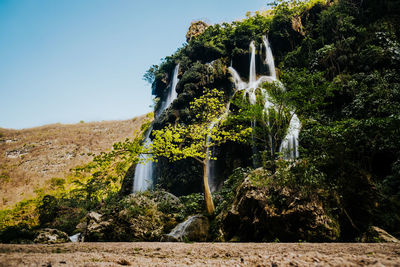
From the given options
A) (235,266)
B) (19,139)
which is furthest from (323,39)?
(19,139)

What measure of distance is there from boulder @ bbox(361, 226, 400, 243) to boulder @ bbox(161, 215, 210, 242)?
4855 mm

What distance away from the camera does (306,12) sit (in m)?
20.8

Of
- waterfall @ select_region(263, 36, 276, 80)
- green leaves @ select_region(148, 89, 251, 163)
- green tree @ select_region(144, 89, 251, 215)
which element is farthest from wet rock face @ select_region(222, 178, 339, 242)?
waterfall @ select_region(263, 36, 276, 80)

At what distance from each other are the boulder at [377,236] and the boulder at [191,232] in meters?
4.86

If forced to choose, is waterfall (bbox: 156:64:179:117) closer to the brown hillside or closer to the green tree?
the green tree

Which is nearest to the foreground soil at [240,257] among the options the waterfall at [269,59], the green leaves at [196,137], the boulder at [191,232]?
the boulder at [191,232]

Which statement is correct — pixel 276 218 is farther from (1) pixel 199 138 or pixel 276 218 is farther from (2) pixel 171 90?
(2) pixel 171 90

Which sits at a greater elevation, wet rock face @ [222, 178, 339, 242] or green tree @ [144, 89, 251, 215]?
green tree @ [144, 89, 251, 215]

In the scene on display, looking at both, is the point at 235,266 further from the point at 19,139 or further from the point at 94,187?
the point at 19,139

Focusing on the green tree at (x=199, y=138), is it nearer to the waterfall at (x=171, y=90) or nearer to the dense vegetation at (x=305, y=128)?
the dense vegetation at (x=305, y=128)

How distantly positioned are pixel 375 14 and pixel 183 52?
60.5 feet

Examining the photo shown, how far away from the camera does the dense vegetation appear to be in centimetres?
661

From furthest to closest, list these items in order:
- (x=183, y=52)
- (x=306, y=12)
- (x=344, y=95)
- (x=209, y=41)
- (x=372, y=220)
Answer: (x=183, y=52) → (x=209, y=41) → (x=306, y=12) → (x=344, y=95) → (x=372, y=220)

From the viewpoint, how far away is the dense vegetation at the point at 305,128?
6611 millimetres
